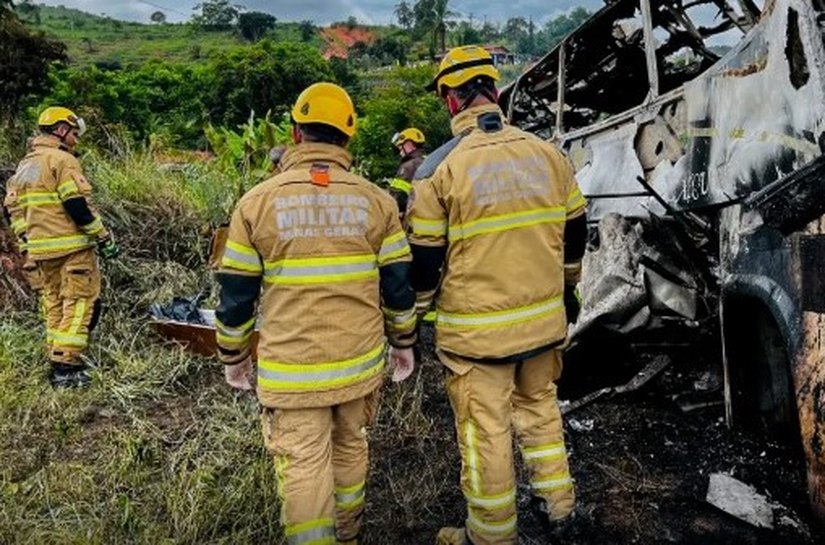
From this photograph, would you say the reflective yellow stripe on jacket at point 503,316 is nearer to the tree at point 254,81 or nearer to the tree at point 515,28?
the tree at point 254,81

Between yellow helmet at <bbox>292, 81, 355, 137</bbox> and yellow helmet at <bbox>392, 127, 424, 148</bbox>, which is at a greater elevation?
yellow helmet at <bbox>392, 127, 424, 148</bbox>

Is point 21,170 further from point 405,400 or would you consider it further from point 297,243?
point 297,243

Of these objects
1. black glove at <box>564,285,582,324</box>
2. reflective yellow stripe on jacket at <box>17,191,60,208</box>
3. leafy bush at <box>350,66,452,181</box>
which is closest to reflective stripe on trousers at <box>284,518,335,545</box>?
black glove at <box>564,285,582,324</box>

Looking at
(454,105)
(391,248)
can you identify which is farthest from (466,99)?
(391,248)

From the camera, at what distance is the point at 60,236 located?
14.2 ft

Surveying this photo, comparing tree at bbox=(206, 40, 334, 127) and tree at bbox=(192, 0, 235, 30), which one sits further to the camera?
tree at bbox=(192, 0, 235, 30)

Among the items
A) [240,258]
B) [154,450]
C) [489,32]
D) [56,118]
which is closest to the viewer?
[240,258]

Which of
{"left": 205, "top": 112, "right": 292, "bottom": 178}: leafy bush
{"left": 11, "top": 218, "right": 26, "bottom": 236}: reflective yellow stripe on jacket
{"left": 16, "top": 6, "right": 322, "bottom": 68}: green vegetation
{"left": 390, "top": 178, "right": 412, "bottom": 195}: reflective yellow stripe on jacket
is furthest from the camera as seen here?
{"left": 16, "top": 6, "right": 322, "bottom": 68}: green vegetation

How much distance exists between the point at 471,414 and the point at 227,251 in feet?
3.18

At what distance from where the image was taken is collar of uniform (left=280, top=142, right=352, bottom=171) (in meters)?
2.27

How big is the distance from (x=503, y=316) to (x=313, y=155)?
805 millimetres

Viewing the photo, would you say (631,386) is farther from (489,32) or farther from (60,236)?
(489,32)

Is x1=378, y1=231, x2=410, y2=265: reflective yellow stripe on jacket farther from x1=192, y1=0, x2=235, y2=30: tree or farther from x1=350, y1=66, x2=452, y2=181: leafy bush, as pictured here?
x1=192, y1=0, x2=235, y2=30: tree

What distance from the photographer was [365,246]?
7.51 ft
